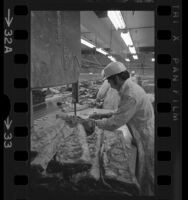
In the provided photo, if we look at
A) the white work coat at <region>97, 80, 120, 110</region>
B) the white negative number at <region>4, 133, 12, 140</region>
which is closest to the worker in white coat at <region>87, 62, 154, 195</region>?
the white work coat at <region>97, 80, 120, 110</region>

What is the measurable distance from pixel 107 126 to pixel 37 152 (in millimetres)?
513

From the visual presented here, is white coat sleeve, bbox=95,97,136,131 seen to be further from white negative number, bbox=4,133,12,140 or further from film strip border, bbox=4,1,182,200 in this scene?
white negative number, bbox=4,133,12,140

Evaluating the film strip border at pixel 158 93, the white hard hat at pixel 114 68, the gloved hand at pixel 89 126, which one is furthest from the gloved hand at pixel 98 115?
the film strip border at pixel 158 93

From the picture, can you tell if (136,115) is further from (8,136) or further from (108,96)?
(8,136)

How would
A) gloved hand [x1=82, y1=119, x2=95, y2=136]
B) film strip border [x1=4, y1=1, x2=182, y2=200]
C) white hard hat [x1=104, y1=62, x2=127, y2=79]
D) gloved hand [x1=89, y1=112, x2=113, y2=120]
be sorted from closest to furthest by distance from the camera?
film strip border [x1=4, y1=1, x2=182, y2=200]
white hard hat [x1=104, y1=62, x2=127, y2=79]
gloved hand [x1=82, y1=119, x2=95, y2=136]
gloved hand [x1=89, y1=112, x2=113, y2=120]

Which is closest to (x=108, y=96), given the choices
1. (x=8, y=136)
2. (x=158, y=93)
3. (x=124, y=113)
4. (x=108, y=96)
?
(x=108, y=96)

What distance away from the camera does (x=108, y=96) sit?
1710 millimetres

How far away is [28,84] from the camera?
3.69 ft

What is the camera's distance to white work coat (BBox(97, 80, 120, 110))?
156 cm

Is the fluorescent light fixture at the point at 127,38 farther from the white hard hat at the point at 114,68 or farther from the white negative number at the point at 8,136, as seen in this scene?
the white negative number at the point at 8,136

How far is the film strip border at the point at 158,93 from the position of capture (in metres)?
1.10

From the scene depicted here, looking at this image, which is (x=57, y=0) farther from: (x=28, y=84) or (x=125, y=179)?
(x=125, y=179)

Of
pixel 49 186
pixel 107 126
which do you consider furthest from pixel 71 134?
pixel 49 186

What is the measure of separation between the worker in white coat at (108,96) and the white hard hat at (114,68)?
12 cm
